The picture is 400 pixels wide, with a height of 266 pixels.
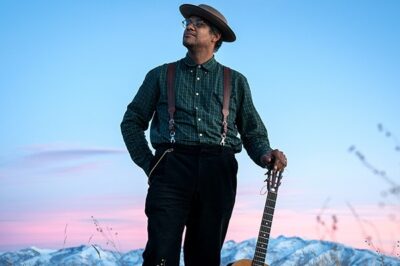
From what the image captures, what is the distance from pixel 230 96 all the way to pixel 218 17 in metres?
0.70

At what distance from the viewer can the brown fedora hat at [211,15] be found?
7810mm

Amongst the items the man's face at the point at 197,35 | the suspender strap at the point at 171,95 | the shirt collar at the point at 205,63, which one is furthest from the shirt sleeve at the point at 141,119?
the man's face at the point at 197,35

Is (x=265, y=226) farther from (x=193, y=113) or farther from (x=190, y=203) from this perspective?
(x=193, y=113)

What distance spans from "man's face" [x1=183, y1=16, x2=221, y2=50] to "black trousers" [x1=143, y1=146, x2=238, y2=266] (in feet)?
3.09

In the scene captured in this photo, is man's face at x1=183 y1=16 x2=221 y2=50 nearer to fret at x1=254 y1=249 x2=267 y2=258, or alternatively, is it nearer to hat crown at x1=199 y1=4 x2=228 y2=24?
hat crown at x1=199 y1=4 x2=228 y2=24

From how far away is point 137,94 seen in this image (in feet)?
26.2

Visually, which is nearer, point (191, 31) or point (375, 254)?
point (191, 31)

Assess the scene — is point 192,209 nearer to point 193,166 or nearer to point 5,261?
point 193,166

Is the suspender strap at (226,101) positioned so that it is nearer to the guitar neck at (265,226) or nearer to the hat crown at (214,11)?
the hat crown at (214,11)

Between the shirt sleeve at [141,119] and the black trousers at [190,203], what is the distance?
0.33 metres

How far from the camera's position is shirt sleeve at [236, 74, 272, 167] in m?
8.02

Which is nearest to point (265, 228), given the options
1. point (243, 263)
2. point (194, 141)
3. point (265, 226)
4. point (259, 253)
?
point (265, 226)

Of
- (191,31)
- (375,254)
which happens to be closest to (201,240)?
(191,31)

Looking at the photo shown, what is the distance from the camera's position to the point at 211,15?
7.79 metres
